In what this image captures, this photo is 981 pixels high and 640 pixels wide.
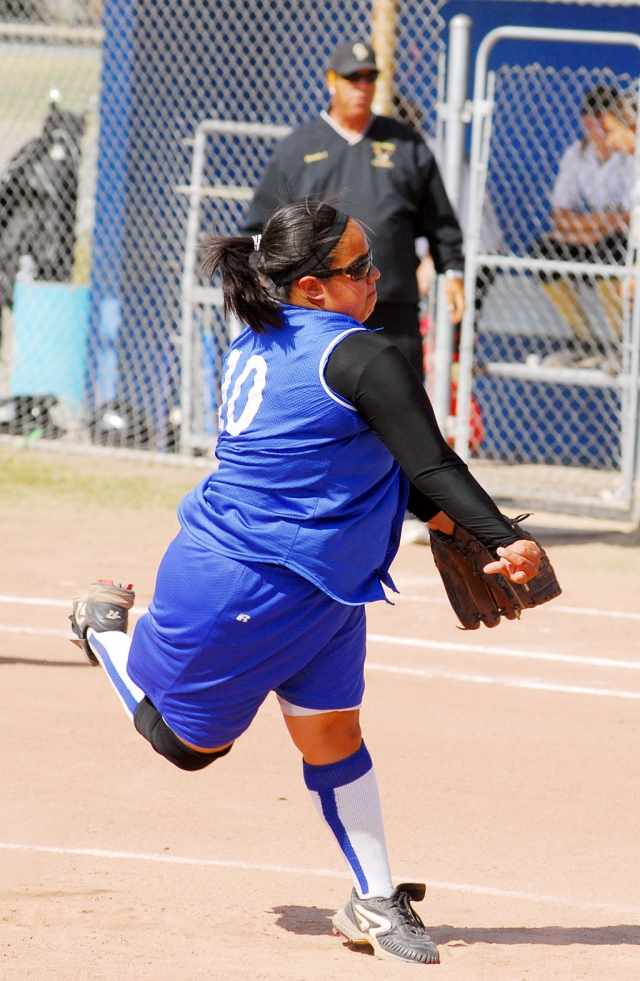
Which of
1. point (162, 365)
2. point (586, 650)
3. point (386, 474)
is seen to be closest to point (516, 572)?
point (386, 474)

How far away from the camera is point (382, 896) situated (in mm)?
3244

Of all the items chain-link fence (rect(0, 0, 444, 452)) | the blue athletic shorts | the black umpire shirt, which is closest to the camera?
the blue athletic shorts

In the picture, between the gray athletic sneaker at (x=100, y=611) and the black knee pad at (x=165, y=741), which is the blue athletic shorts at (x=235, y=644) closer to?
the black knee pad at (x=165, y=741)

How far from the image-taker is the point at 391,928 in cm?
320

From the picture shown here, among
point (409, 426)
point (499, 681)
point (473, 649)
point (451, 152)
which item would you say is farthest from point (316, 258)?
point (451, 152)

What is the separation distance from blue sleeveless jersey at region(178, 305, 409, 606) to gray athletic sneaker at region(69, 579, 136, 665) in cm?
57

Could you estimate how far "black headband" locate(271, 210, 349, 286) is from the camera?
3.11 metres

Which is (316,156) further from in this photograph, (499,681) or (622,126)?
(499,681)

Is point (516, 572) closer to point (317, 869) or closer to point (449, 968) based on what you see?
point (449, 968)

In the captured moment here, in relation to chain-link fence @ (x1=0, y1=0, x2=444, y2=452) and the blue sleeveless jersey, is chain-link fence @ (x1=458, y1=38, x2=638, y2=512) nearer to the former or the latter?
chain-link fence @ (x1=0, y1=0, x2=444, y2=452)

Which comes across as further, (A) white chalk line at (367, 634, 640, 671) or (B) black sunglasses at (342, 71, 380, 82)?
(B) black sunglasses at (342, 71, 380, 82)

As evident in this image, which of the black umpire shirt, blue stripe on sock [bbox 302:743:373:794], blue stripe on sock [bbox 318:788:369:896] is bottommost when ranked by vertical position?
blue stripe on sock [bbox 318:788:369:896]

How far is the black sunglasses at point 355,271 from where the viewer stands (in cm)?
313

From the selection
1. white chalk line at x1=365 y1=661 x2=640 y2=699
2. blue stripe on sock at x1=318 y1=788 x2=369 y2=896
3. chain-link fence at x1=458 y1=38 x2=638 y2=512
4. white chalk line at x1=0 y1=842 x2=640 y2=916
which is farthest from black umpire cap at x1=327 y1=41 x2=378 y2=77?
blue stripe on sock at x1=318 y1=788 x2=369 y2=896
